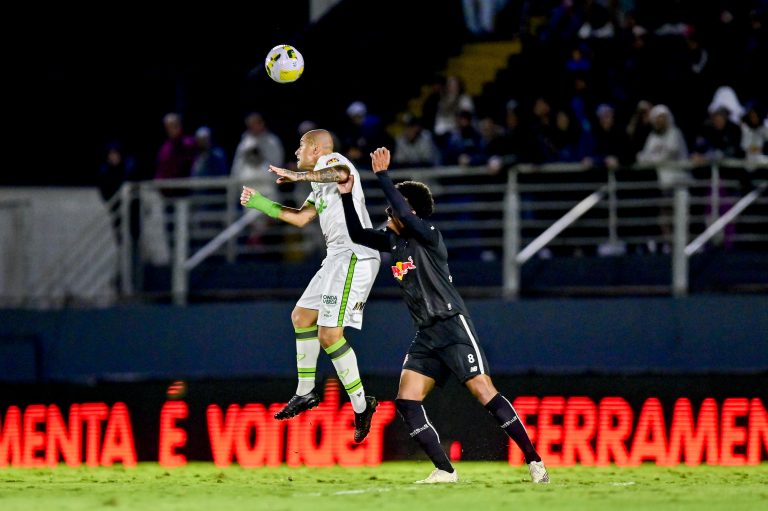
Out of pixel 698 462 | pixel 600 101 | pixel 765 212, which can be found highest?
pixel 600 101

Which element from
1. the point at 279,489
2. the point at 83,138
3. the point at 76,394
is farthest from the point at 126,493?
the point at 83,138

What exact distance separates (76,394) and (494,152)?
558cm

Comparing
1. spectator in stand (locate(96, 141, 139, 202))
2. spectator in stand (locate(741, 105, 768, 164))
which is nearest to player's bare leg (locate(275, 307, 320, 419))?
spectator in stand (locate(741, 105, 768, 164))

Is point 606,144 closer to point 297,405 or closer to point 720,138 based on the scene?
point 720,138

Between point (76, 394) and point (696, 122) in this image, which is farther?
point (696, 122)

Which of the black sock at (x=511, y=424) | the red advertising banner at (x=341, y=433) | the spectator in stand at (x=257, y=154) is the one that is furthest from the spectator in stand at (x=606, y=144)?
the black sock at (x=511, y=424)

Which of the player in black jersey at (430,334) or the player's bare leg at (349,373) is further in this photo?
the player's bare leg at (349,373)

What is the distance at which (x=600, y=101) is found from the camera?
1927 cm

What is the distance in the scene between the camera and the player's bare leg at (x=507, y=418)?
37.9ft

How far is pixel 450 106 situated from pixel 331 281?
844 centimetres

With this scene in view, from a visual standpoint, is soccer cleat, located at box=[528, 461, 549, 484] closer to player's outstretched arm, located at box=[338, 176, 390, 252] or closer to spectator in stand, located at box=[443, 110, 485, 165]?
player's outstretched arm, located at box=[338, 176, 390, 252]

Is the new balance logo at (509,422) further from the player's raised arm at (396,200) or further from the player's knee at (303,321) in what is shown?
the player's knee at (303,321)

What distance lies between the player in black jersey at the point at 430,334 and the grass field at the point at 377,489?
0.40 metres

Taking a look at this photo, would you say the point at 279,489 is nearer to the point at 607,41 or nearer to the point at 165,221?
the point at 165,221
